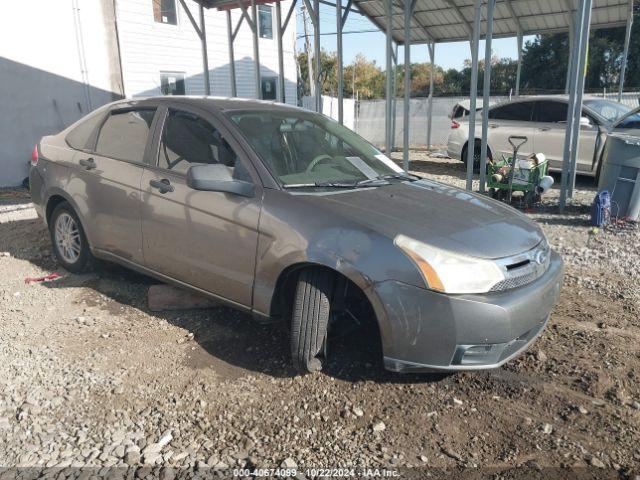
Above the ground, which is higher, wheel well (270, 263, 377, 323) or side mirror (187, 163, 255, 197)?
side mirror (187, 163, 255, 197)

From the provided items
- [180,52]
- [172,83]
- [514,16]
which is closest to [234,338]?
[172,83]

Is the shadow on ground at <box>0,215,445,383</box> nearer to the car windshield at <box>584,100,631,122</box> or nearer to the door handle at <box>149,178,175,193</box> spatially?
the door handle at <box>149,178,175,193</box>

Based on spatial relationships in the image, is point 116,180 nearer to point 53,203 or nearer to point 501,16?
point 53,203

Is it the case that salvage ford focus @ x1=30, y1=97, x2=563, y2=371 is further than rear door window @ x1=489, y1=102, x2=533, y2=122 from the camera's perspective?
No

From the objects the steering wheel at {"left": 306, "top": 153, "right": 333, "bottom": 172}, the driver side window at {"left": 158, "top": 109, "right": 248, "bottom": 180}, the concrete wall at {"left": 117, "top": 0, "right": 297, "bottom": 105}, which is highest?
the concrete wall at {"left": 117, "top": 0, "right": 297, "bottom": 105}

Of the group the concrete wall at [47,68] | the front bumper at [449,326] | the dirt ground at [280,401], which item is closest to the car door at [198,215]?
the dirt ground at [280,401]

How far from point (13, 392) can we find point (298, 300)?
1755 millimetres

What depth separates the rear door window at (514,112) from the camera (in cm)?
1063

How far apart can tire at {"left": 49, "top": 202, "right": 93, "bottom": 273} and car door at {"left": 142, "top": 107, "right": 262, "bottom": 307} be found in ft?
3.76

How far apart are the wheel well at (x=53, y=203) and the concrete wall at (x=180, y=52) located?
897 cm

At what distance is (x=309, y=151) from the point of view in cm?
375

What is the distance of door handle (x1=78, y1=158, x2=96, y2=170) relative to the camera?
436 cm

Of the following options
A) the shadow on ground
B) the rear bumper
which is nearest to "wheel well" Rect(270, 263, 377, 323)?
the shadow on ground

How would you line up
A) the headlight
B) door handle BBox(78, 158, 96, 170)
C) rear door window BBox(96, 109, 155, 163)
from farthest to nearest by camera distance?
door handle BBox(78, 158, 96, 170) < rear door window BBox(96, 109, 155, 163) < the headlight
